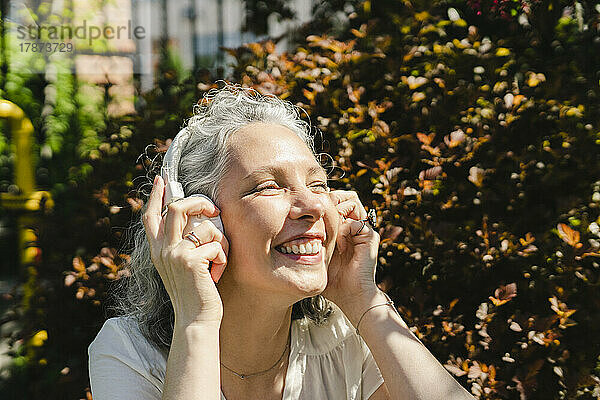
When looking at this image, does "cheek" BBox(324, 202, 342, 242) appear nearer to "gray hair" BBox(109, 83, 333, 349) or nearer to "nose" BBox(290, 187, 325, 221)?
"nose" BBox(290, 187, 325, 221)

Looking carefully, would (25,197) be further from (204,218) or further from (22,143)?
(204,218)

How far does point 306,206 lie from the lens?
6.64 ft

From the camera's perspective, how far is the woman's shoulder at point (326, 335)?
2.41 metres

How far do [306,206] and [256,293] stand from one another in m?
0.32

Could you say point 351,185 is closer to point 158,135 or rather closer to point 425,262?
point 425,262

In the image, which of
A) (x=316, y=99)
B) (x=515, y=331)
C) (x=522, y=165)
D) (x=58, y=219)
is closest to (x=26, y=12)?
(x=58, y=219)

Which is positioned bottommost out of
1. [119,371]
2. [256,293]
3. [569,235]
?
[119,371]

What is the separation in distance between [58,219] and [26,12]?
1360 mm

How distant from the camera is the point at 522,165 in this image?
2.88 meters

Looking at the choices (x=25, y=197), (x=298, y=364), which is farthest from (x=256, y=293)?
(x=25, y=197)

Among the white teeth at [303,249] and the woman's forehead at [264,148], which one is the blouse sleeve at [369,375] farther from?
the woman's forehead at [264,148]

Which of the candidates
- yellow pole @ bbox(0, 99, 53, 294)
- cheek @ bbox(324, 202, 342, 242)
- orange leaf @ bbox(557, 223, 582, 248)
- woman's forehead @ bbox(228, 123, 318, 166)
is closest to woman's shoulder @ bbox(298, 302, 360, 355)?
cheek @ bbox(324, 202, 342, 242)

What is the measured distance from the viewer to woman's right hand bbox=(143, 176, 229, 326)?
1.89 m

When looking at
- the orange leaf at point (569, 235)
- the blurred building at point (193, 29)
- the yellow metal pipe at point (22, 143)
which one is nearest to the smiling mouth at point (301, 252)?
the orange leaf at point (569, 235)
